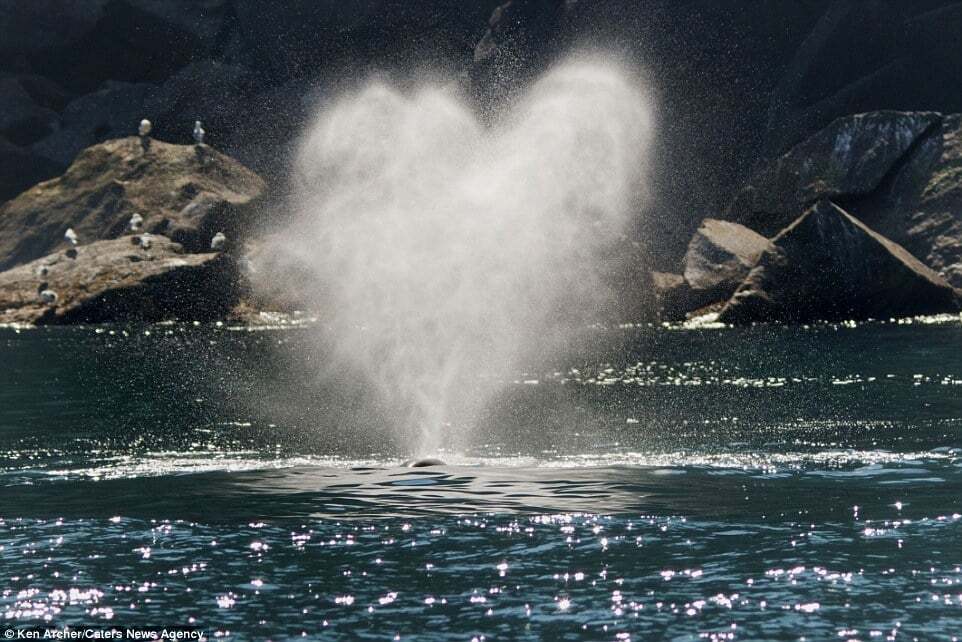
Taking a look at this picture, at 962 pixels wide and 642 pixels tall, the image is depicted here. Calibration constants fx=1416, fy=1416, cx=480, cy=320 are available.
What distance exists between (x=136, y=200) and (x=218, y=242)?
975cm

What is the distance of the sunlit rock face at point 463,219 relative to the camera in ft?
223

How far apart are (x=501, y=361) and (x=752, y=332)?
46.7ft

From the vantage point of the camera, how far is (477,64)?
4274 inches

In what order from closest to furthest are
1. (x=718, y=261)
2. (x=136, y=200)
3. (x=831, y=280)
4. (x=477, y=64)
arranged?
(x=831, y=280) → (x=718, y=261) → (x=136, y=200) → (x=477, y=64)

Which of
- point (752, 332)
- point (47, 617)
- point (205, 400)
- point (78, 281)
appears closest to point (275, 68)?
point (78, 281)

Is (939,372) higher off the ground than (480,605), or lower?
higher

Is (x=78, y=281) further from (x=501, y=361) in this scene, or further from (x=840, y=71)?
(x=840, y=71)

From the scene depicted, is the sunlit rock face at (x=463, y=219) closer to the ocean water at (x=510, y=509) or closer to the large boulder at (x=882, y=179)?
the large boulder at (x=882, y=179)

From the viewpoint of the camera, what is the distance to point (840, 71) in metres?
96.9

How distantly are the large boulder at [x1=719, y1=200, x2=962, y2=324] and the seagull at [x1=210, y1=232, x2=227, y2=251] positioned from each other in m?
33.6

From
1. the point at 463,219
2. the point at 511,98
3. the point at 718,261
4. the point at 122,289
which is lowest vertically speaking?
the point at 122,289

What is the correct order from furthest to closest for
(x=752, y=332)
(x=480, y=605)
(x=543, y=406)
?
(x=752, y=332) < (x=543, y=406) < (x=480, y=605)

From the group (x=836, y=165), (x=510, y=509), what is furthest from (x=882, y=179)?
(x=510, y=509)

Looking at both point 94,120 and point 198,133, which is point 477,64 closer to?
point 198,133
